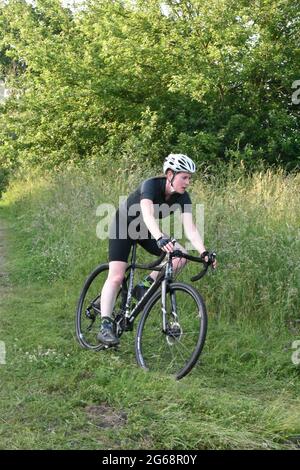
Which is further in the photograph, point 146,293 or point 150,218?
point 146,293

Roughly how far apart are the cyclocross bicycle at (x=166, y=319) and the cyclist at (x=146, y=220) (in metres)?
0.14

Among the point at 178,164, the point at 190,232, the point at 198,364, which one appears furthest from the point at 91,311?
the point at 178,164

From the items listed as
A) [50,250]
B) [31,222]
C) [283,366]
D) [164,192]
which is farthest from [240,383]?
[31,222]

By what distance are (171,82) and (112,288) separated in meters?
9.55

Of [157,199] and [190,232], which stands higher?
[157,199]

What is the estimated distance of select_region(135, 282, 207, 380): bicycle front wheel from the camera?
505 cm

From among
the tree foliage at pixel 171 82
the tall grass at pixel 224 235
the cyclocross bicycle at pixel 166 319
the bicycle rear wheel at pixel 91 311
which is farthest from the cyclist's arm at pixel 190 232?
the tree foliage at pixel 171 82

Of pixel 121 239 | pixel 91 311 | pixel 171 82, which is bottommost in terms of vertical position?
pixel 91 311

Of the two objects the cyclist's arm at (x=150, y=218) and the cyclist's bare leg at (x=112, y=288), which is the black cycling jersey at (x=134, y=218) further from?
the cyclist's arm at (x=150, y=218)

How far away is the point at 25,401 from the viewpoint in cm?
446

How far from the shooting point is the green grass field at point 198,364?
Answer: 3.93 m

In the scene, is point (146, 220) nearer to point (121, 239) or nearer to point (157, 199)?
point (157, 199)

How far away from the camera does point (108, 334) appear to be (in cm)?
539

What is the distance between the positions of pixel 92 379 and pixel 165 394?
683mm
